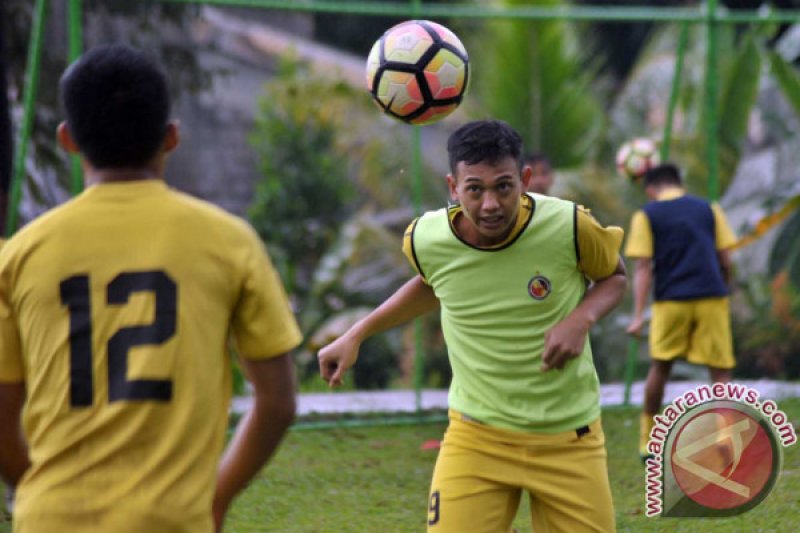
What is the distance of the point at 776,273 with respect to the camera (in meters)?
10.6

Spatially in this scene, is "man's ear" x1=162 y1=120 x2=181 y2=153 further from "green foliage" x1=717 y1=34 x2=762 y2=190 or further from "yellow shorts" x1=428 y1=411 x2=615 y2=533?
"green foliage" x1=717 y1=34 x2=762 y2=190

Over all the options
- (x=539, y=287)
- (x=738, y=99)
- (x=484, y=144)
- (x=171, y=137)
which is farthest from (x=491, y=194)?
(x=738, y=99)

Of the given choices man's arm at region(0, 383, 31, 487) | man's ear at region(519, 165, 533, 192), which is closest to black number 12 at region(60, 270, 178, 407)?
man's arm at region(0, 383, 31, 487)

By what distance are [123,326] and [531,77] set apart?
9.49 m

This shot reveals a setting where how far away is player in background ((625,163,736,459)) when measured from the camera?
24.3 feet

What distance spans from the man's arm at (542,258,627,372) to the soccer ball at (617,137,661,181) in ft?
17.4

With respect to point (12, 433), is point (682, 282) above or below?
below

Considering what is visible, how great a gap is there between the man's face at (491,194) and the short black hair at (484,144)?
0.07 ft

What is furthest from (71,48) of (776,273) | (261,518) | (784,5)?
(784,5)

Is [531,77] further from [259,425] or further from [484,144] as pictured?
[259,425]

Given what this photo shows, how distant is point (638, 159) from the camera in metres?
8.96

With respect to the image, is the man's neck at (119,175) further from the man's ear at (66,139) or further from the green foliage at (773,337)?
the green foliage at (773,337)

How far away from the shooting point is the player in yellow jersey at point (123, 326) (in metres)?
2.24

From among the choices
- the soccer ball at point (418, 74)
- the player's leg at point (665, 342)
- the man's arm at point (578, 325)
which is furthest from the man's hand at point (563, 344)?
the player's leg at point (665, 342)
